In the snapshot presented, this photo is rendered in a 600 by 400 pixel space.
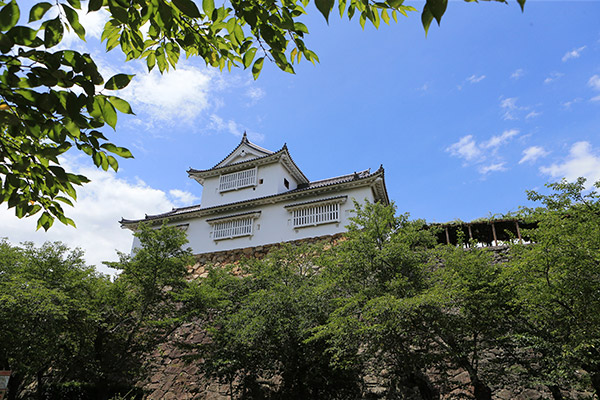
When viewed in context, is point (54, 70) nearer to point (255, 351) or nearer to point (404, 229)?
point (404, 229)

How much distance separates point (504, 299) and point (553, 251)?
1735mm

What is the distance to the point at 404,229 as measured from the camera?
30.1 ft

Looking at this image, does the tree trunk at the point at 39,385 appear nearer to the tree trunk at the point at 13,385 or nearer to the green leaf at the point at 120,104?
the tree trunk at the point at 13,385

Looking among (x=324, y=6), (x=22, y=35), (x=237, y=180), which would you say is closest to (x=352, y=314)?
(x=324, y=6)

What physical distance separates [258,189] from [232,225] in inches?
87.1

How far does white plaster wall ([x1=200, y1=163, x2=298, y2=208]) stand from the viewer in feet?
58.4

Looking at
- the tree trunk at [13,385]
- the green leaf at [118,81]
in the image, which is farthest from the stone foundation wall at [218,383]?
the green leaf at [118,81]

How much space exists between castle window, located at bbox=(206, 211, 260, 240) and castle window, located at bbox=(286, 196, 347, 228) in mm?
2054

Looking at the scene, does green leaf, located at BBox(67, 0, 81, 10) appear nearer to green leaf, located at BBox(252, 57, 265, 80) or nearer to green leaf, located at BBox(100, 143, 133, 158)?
green leaf, located at BBox(100, 143, 133, 158)

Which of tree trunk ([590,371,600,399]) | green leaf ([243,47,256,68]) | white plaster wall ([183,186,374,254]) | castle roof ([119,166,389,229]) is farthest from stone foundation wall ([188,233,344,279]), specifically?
green leaf ([243,47,256,68])

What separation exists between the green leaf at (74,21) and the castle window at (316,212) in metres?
13.6

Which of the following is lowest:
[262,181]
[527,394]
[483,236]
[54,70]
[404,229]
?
[527,394]

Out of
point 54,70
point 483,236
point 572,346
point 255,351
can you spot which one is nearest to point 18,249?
point 255,351

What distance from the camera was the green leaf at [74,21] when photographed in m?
1.85
